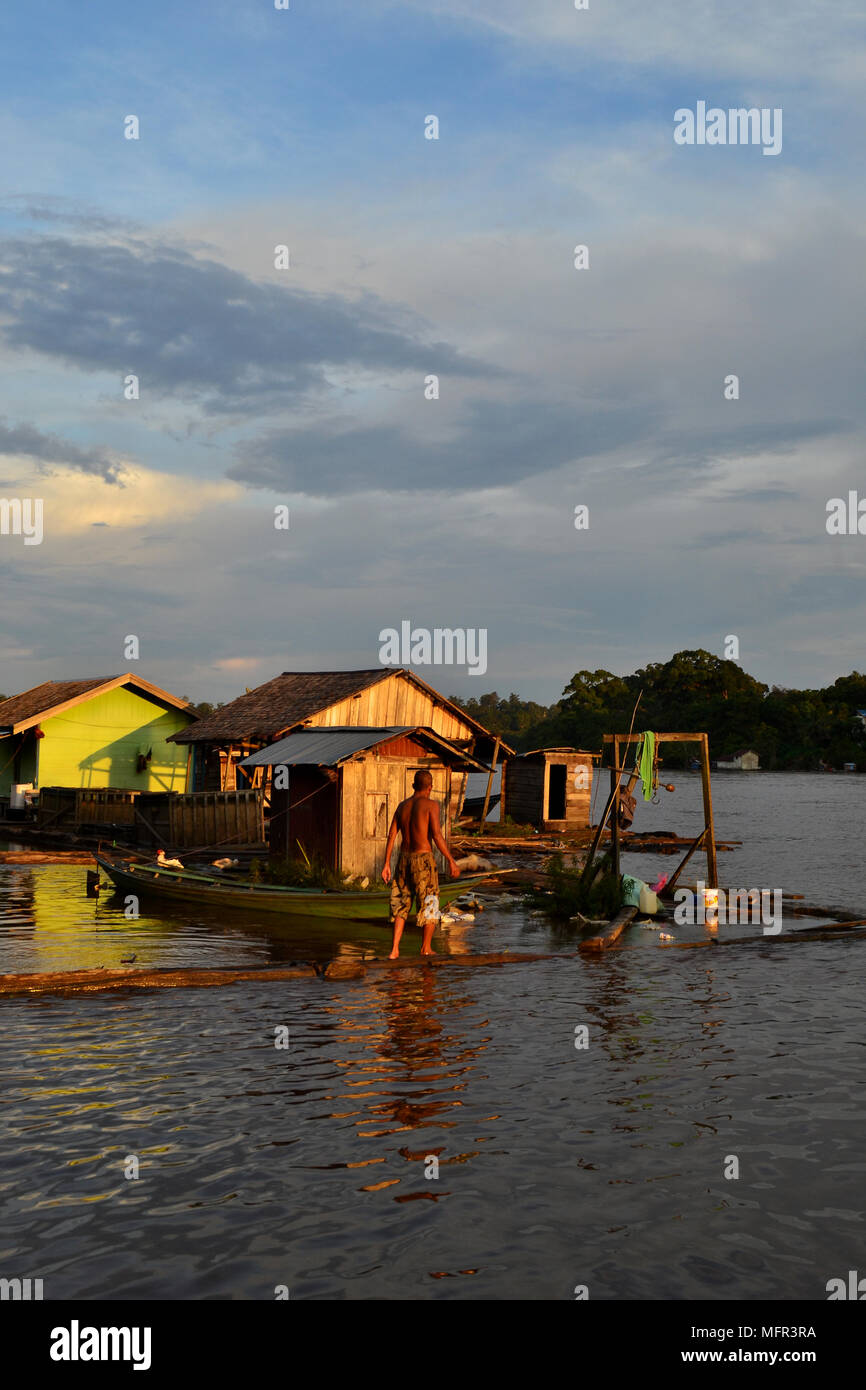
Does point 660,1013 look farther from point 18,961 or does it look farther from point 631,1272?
point 18,961

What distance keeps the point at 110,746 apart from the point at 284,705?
8943mm

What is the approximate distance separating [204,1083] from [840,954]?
37.6 ft

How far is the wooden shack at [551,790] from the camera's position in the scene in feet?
135

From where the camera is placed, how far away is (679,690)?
140625 millimetres

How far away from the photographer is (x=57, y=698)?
39.6 m

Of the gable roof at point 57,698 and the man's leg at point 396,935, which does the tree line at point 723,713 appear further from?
the man's leg at point 396,935

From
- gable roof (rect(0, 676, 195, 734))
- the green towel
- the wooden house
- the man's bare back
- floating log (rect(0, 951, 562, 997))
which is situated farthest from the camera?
gable roof (rect(0, 676, 195, 734))

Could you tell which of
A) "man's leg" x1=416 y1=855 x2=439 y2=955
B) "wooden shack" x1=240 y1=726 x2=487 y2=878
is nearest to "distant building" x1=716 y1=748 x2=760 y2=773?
"wooden shack" x1=240 y1=726 x2=487 y2=878

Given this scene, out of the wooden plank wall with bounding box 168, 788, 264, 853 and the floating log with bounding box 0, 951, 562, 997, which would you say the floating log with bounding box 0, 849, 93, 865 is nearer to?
the wooden plank wall with bounding box 168, 788, 264, 853

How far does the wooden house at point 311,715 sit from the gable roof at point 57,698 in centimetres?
311

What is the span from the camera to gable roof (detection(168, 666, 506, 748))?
33.7m

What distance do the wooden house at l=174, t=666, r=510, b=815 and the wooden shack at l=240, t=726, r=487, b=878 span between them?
9034mm

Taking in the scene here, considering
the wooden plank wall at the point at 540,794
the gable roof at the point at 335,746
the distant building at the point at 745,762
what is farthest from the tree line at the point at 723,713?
the gable roof at the point at 335,746
